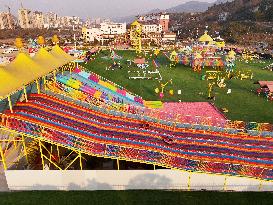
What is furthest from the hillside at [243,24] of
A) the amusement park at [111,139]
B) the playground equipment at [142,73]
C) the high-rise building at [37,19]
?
the high-rise building at [37,19]

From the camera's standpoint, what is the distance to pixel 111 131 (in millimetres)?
17969

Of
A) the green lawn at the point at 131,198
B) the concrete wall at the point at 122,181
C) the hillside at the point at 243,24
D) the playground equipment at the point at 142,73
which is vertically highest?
the hillside at the point at 243,24

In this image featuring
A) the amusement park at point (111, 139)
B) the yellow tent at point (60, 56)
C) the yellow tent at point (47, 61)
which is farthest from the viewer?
the yellow tent at point (60, 56)

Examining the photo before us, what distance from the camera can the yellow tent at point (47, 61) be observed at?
19.9m

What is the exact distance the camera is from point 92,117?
63.5 ft

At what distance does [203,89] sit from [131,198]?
22.0 meters

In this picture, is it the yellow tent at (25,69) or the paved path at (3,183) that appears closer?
the paved path at (3,183)

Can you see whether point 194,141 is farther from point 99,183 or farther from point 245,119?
point 245,119

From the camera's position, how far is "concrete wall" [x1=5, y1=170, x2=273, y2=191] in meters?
14.4

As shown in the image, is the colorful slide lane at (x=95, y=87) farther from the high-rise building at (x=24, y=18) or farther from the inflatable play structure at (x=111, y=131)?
the high-rise building at (x=24, y=18)

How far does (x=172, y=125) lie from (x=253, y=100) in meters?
13.5

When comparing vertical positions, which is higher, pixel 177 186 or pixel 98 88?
pixel 98 88

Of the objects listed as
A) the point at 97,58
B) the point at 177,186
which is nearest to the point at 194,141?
the point at 177,186

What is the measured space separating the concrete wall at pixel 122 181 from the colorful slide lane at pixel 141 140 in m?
0.49
